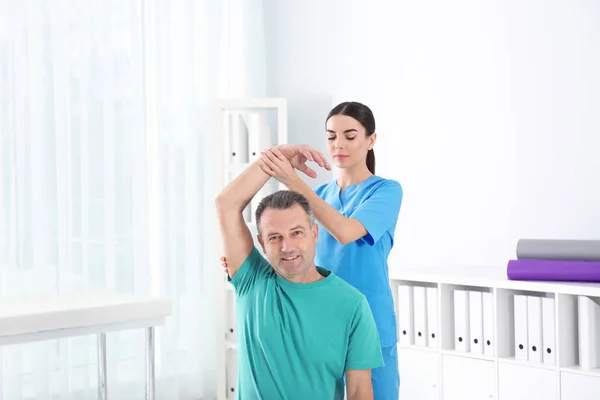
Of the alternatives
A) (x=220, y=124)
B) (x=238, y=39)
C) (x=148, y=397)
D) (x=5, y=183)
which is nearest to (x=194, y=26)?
(x=238, y=39)

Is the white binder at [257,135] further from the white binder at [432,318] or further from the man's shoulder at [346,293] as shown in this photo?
the man's shoulder at [346,293]

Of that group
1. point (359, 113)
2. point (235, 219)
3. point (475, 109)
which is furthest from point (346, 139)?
point (475, 109)

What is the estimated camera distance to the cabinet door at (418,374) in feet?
8.50

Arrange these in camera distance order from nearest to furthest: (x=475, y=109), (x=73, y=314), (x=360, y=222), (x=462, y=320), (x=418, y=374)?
(x=360, y=222) < (x=73, y=314) < (x=462, y=320) < (x=418, y=374) < (x=475, y=109)

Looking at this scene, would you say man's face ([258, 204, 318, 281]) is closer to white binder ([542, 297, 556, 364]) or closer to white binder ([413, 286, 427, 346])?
white binder ([542, 297, 556, 364])

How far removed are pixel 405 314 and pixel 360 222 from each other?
1.03 m

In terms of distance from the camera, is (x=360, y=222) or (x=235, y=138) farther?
(x=235, y=138)

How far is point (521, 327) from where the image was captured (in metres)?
2.39

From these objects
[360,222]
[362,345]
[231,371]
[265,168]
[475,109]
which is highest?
[475,109]

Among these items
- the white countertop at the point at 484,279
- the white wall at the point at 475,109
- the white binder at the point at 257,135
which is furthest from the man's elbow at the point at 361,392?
the white binder at the point at 257,135

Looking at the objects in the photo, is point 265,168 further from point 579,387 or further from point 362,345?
point 579,387

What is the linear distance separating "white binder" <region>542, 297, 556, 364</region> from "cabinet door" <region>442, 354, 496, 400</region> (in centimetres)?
18

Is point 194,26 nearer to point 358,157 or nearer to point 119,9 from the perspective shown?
point 119,9

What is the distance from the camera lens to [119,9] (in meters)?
3.38
